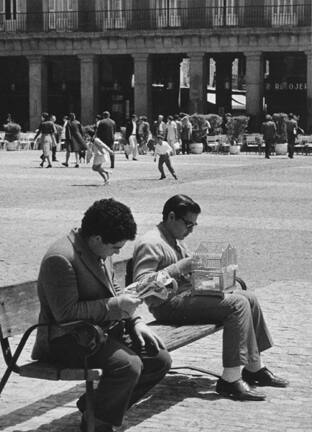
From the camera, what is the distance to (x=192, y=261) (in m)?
7.26

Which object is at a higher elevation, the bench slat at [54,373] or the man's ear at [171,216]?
the man's ear at [171,216]

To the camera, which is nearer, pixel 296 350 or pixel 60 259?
pixel 60 259

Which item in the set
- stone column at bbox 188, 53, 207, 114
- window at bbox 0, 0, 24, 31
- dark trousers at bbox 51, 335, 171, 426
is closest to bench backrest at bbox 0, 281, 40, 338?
dark trousers at bbox 51, 335, 171, 426

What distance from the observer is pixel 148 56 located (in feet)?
180

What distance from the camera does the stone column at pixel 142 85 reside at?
179 feet

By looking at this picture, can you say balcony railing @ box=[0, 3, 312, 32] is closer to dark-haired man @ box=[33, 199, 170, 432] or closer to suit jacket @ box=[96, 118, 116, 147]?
suit jacket @ box=[96, 118, 116, 147]

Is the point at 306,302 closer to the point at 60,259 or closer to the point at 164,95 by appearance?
the point at 60,259

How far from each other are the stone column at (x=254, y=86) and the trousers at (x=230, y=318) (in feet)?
151

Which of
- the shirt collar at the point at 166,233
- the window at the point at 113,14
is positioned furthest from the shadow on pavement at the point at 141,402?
the window at the point at 113,14

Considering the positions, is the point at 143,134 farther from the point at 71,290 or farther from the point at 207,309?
the point at 71,290

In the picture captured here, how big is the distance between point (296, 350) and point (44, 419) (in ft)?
8.61

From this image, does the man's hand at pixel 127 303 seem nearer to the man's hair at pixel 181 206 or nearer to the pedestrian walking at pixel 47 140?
the man's hair at pixel 181 206

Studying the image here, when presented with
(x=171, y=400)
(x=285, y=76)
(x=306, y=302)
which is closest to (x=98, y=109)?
(x=285, y=76)


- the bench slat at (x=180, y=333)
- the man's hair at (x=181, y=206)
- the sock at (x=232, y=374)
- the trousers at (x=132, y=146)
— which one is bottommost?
the trousers at (x=132, y=146)
